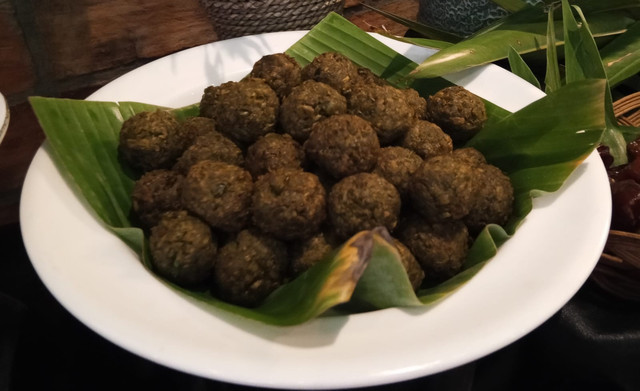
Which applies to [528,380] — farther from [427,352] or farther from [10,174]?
[10,174]

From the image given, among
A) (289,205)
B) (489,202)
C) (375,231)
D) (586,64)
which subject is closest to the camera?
(375,231)

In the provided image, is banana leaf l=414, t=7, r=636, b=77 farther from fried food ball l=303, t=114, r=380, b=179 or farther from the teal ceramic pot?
fried food ball l=303, t=114, r=380, b=179

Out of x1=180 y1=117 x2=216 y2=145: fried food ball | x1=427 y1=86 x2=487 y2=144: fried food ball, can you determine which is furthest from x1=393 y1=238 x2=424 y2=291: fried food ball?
x1=180 y1=117 x2=216 y2=145: fried food ball

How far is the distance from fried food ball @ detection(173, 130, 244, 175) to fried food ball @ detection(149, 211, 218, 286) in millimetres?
151

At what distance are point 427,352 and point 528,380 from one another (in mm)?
750

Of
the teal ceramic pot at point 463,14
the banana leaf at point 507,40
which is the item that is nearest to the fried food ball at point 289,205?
the banana leaf at point 507,40

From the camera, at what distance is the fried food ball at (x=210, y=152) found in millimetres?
1083

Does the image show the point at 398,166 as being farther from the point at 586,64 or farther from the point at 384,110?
the point at 586,64

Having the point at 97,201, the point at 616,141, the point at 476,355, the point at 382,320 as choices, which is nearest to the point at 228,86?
the point at 97,201

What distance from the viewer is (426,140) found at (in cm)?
112

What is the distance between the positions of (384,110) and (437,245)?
0.30 metres

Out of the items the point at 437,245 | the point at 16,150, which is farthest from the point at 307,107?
the point at 16,150

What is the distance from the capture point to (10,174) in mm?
1696

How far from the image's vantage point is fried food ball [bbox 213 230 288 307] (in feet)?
3.09
